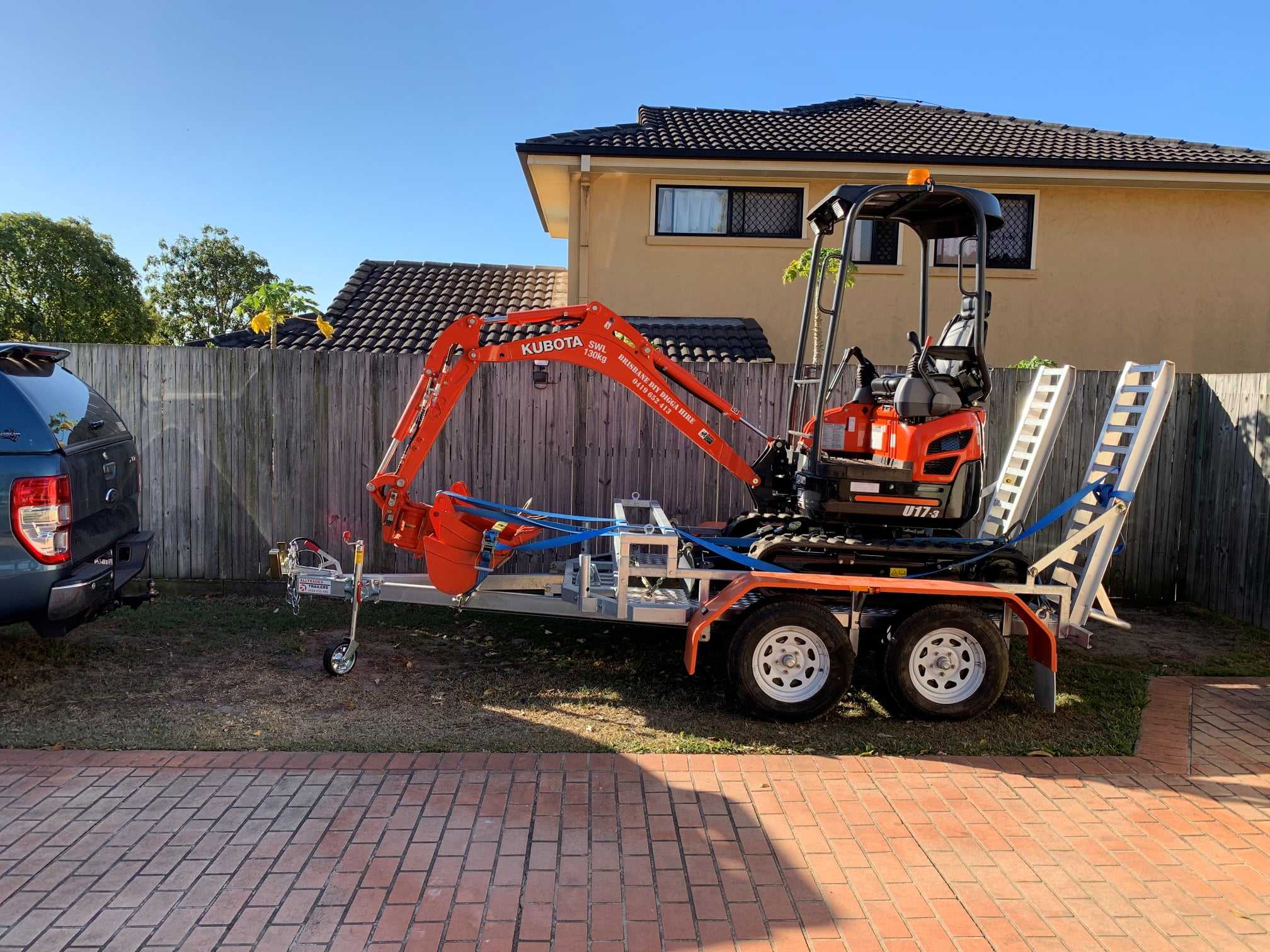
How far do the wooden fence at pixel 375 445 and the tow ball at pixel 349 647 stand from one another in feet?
8.15

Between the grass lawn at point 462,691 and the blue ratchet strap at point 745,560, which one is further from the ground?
the blue ratchet strap at point 745,560

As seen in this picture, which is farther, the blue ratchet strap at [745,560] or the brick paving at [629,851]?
the blue ratchet strap at [745,560]

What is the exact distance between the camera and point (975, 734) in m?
5.48

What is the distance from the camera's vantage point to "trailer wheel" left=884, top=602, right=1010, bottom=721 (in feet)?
18.3

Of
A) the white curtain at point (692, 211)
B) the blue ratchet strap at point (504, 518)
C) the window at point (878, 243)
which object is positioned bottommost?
the blue ratchet strap at point (504, 518)

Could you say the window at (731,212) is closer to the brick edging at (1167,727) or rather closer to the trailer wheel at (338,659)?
the brick edging at (1167,727)

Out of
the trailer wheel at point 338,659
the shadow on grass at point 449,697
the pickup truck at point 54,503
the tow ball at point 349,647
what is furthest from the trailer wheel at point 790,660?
the pickup truck at point 54,503

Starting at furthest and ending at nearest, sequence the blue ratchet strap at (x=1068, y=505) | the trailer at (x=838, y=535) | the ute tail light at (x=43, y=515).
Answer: the blue ratchet strap at (x=1068, y=505)
the trailer at (x=838, y=535)
the ute tail light at (x=43, y=515)

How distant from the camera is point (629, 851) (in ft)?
13.1

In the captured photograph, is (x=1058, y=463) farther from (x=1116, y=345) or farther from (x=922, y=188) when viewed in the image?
(x=1116, y=345)

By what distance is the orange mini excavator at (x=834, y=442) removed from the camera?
5.70 meters

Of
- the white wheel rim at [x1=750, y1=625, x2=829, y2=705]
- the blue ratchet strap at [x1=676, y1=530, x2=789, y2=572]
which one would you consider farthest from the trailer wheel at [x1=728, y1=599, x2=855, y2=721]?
the blue ratchet strap at [x1=676, y1=530, x2=789, y2=572]

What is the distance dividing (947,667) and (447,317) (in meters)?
10.2

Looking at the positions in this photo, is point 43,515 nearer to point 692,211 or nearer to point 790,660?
point 790,660
